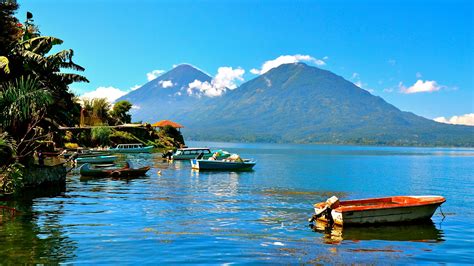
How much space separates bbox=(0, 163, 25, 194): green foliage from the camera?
26.2 m

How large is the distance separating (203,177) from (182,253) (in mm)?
34161

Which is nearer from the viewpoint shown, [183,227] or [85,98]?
[183,227]

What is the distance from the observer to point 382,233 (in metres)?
21.1

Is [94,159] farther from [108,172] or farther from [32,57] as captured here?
[32,57]

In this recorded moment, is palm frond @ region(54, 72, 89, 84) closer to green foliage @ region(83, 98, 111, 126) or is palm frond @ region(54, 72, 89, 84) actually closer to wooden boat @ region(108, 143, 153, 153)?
wooden boat @ region(108, 143, 153, 153)

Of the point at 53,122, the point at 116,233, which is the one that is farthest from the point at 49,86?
the point at 116,233

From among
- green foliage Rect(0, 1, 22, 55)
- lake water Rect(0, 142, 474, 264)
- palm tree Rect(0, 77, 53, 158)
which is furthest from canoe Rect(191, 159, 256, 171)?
palm tree Rect(0, 77, 53, 158)

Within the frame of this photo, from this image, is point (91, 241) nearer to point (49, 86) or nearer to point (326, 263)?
point (326, 263)

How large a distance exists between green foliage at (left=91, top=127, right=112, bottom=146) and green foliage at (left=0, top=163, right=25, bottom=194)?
66.7 m

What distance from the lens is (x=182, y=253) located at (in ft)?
54.0

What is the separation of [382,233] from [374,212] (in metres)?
1.37

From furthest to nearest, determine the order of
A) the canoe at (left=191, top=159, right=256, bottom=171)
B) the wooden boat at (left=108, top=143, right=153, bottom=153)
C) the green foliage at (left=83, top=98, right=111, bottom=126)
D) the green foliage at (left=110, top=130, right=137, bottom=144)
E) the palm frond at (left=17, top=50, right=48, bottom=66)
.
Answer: the green foliage at (left=110, top=130, right=137, bottom=144) → the green foliage at (left=83, top=98, right=111, bottom=126) → the wooden boat at (left=108, top=143, right=153, bottom=153) → the canoe at (left=191, top=159, right=256, bottom=171) → the palm frond at (left=17, top=50, right=48, bottom=66)

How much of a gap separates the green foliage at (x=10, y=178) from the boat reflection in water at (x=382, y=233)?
17.6 m

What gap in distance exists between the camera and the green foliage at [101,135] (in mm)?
93188
